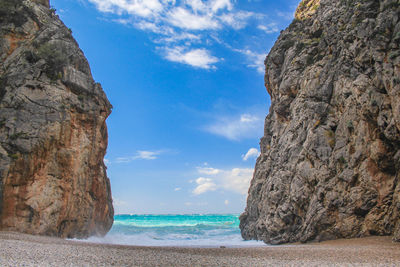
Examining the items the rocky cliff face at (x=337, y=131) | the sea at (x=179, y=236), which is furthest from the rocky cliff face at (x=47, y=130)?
the rocky cliff face at (x=337, y=131)

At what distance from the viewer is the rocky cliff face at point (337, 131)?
16797 millimetres

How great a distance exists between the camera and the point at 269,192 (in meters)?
26.1

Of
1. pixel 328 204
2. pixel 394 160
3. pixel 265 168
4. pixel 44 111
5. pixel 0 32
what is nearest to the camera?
pixel 394 160

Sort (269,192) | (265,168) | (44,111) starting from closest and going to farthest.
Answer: (44,111) < (269,192) < (265,168)

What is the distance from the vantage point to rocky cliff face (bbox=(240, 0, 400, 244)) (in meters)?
16.8

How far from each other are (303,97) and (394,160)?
10.5 metres

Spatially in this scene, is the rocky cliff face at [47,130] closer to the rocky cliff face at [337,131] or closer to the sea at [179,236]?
the sea at [179,236]

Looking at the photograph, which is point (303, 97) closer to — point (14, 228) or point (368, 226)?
point (368, 226)

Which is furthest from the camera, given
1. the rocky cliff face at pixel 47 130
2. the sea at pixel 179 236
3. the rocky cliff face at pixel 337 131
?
the sea at pixel 179 236

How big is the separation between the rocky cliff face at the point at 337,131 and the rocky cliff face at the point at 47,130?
17.2 metres

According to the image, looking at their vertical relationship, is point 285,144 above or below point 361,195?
above

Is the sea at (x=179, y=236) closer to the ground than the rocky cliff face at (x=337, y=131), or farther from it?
closer to the ground

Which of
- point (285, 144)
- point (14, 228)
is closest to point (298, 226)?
point (285, 144)

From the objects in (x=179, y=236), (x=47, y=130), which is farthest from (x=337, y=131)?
(x=179, y=236)
